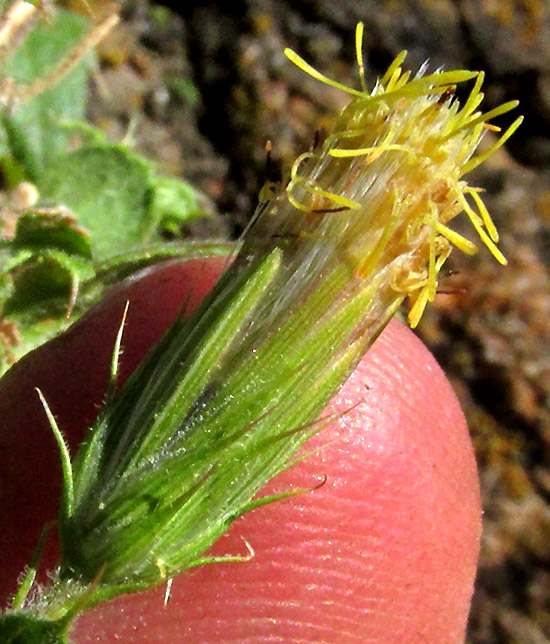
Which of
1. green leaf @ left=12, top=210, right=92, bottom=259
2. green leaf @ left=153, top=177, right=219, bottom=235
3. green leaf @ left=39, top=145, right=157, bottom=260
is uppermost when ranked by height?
green leaf @ left=12, top=210, right=92, bottom=259

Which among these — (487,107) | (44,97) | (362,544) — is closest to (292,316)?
(362,544)

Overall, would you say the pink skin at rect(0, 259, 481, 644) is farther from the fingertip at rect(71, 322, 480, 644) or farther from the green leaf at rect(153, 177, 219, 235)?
the green leaf at rect(153, 177, 219, 235)

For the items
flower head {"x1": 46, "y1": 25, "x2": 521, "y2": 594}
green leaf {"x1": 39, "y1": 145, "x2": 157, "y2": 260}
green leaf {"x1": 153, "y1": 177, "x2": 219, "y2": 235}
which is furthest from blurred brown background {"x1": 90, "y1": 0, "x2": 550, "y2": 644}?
flower head {"x1": 46, "y1": 25, "x2": 521, "y2": 594}

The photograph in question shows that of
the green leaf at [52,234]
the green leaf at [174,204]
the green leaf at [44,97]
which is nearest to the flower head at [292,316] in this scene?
the green leaf at [52,234]

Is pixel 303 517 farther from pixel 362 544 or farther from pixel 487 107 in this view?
pixel 487 107

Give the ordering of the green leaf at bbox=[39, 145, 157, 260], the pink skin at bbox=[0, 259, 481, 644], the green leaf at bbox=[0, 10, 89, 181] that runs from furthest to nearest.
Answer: the green leaf at bbox=[0, 10, 89, 181] < the green leaf at bbox=[39, 145, 157, 260] < the pink skin at bbox=[0, 259, 481, 644]
